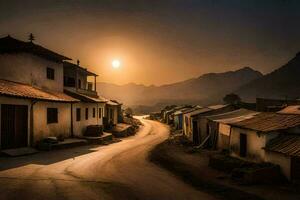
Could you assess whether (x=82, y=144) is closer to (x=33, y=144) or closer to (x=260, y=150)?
(x=33, y=144)

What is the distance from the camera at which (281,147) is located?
13930 millimetres

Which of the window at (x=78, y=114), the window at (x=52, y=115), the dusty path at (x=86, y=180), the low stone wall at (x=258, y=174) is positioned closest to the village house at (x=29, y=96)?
the window at (x=52, y=115)

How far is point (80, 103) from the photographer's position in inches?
1184

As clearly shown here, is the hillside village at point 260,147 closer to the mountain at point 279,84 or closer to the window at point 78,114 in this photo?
the window at point 78,114

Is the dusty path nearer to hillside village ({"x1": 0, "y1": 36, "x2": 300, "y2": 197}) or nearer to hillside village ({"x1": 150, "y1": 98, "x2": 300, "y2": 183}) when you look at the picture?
hillside village ({"x1": 0, "y1": 36, "x2": 300, "y2": 197})

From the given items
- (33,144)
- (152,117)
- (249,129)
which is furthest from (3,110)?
(152,117)

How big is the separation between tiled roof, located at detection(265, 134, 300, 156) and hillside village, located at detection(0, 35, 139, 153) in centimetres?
1522

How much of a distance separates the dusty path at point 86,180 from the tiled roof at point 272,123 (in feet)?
20.3

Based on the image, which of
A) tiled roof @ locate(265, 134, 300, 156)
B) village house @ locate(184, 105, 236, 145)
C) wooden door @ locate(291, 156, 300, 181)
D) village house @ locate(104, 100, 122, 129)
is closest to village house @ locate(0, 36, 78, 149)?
village house @ locate(104, 100, 122, 129)

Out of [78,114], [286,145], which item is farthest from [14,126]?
[286,145]

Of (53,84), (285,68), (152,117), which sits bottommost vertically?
(152,117)

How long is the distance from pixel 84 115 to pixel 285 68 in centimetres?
13677

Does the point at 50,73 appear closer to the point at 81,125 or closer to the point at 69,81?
the point at 81,125

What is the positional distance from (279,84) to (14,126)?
133339 millimetres
